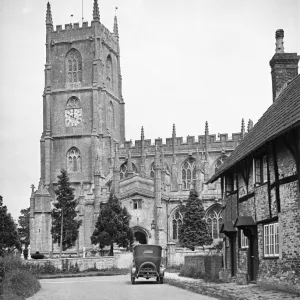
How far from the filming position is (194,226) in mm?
64438

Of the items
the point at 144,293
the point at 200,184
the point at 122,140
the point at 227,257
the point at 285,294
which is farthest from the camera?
the point at 122,140

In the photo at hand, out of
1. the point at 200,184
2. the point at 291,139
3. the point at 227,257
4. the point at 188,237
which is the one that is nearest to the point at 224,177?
the point at 227,257

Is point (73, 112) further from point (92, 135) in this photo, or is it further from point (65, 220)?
point (65, 220)

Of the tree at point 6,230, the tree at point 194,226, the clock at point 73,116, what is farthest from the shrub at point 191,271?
the clock at point 73,116

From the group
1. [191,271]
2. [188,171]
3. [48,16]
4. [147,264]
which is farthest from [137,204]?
[147,264]

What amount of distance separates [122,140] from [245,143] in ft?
201

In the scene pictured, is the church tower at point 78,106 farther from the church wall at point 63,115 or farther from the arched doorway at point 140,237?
the arched doorway at point 140,237

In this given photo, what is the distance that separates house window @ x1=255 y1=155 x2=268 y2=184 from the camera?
82.7ft

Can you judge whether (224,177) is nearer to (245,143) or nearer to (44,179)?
(245,143)

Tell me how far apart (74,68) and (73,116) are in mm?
5922

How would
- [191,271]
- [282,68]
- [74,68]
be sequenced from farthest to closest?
[74,68] < [191,271] < [282,68]

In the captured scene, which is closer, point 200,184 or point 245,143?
point 245,143

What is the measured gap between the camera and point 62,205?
64812 mm

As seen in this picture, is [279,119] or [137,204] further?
[137,204]
